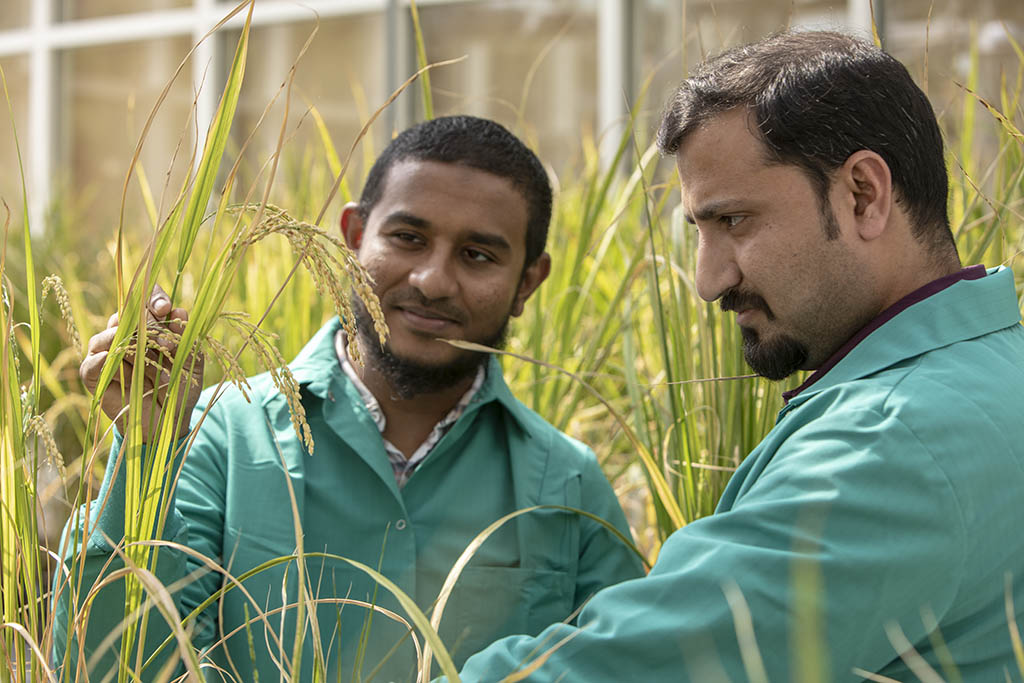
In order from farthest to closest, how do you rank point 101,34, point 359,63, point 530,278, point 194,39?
1. point 101,34
2. point 194,39
3. point 359,63
4. point 530,278

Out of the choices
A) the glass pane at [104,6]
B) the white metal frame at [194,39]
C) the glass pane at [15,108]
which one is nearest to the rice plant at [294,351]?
the white metal frame at [194,39]

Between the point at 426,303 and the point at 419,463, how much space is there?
26 cm

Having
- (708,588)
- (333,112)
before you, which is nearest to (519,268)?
(708,588)

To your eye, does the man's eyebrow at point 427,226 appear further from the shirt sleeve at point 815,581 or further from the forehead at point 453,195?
the shirt sleeve at point 815,581

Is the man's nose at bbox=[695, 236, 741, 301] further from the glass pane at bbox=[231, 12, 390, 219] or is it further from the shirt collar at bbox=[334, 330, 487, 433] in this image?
the glass pane at bbox=[231, 12, 390, 219]

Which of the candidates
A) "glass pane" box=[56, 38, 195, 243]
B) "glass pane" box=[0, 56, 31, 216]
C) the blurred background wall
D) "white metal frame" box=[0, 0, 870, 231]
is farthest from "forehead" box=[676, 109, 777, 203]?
"glass pane" box=[0, 56, 31, 216]

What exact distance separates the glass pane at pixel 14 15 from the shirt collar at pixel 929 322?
6.88 meters

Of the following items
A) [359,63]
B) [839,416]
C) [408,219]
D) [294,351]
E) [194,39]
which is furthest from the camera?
[194,39]

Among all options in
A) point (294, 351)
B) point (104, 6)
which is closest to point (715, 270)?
point (294, 351)

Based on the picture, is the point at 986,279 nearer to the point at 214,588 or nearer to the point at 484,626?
the point at 484,626

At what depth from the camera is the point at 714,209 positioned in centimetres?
120

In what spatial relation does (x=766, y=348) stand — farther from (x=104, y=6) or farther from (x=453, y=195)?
(x=104, y=6)

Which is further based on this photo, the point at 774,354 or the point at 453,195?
the point at 453,195

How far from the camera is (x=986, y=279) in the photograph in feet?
3.74
